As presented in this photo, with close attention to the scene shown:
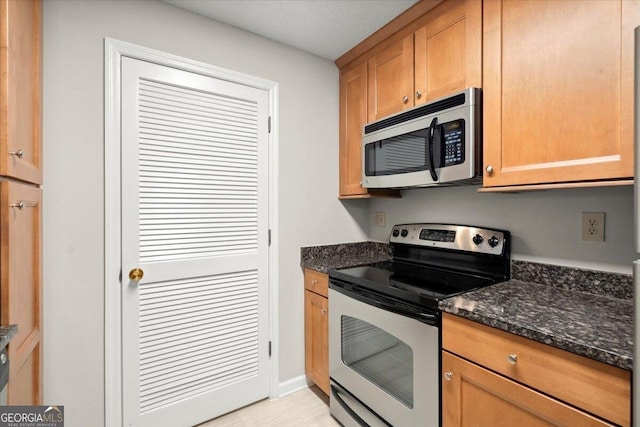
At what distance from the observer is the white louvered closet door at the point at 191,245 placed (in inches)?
62.5

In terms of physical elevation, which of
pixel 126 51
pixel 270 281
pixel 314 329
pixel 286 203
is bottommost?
pixel 314 329

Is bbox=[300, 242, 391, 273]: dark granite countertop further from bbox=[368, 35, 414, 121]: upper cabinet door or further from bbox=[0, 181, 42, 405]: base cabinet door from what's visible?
bbox=[0, 181, 42, 405]: base cabinet door

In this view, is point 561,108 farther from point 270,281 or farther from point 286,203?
point 270,281

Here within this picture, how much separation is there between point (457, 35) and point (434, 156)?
603mm

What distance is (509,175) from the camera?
1304 millimetres

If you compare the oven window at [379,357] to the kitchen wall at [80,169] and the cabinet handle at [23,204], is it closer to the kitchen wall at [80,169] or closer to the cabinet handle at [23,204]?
the kitchen wall at [80,169]

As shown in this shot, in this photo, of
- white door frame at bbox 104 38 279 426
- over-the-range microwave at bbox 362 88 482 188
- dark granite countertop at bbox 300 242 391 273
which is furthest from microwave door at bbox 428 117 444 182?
white door frame at bbox 104 38 279 426

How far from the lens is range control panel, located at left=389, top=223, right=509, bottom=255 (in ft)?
5.23

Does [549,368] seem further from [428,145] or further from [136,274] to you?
[136,274]

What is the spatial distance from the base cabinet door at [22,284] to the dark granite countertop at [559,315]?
1545 millimetres

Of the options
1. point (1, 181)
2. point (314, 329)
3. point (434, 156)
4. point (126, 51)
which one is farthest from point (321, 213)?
point (1, 181)

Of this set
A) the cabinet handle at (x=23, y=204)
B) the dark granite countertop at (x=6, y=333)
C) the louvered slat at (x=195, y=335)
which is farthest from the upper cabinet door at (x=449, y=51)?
the dark granite countertop at (x=6, y=333)

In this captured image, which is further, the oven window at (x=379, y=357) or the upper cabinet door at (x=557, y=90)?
the oven window at (x=379, y=357)

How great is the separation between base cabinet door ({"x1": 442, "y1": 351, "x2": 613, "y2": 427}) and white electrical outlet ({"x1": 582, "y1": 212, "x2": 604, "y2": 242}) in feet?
2.56
